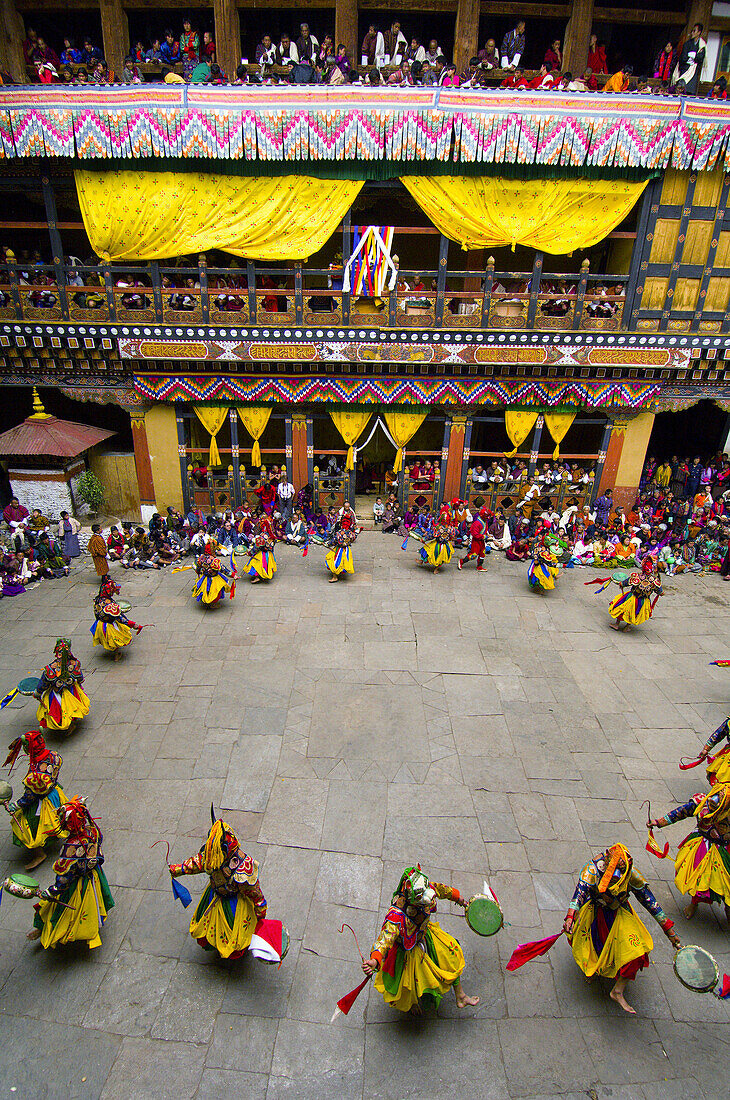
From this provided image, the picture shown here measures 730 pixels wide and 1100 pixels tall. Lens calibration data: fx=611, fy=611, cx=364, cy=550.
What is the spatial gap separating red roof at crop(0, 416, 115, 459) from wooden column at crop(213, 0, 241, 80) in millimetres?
8742

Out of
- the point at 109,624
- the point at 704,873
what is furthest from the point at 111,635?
the point at 704,873

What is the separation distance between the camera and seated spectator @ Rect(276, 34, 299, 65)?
13375 mm

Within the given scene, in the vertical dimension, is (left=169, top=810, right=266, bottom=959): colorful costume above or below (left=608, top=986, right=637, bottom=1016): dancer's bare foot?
above

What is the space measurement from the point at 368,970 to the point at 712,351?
1491 centimetres

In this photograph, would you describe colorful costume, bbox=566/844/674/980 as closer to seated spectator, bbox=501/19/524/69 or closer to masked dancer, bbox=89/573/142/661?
masked dancer, bbox=89/573/142/661

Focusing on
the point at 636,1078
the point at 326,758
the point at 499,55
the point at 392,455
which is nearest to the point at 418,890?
the point at 636,1078

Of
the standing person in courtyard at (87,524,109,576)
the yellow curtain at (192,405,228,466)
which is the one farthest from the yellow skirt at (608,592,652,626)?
the standing person in courtyard at (87,524,109,576)

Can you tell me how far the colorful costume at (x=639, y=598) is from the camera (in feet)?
36.0

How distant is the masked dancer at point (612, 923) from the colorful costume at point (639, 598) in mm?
6628

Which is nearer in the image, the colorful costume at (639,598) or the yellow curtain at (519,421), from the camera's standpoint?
the colorful costume at (639,598)

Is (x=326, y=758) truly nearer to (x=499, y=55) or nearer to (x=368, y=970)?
(x=368, y=970)

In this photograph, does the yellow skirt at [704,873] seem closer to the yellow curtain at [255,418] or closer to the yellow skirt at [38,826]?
the yellow skirt at [38,826]

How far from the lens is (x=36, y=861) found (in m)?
6.59

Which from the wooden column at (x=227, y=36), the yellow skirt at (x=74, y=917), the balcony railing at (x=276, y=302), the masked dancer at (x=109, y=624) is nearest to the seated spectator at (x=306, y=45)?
the wooden column at (x=227, y=36)
